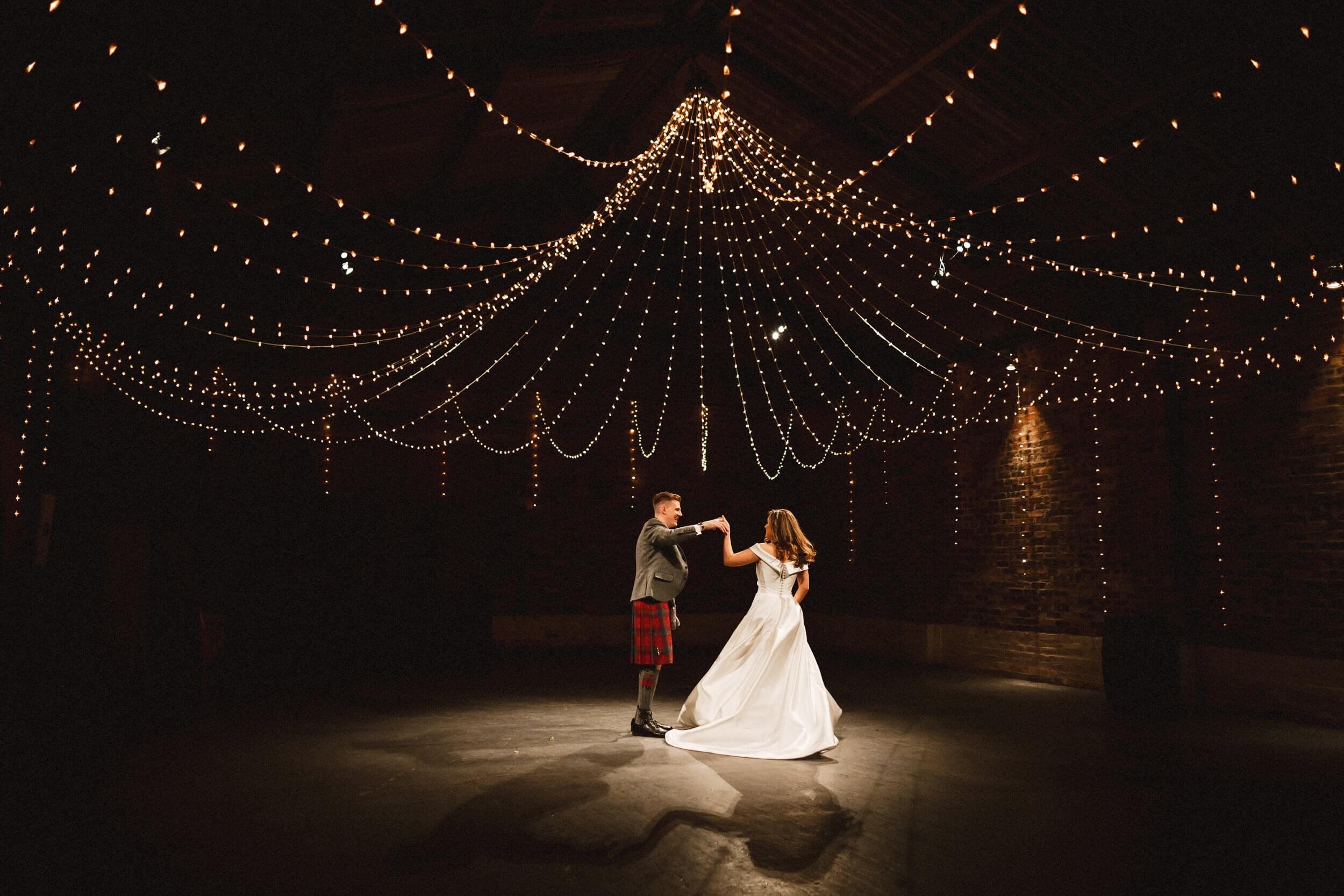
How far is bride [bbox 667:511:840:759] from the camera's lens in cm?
453

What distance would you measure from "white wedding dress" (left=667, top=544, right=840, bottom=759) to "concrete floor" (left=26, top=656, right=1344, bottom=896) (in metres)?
0.14

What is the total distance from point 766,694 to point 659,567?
956mm

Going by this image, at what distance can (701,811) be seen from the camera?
3.37m

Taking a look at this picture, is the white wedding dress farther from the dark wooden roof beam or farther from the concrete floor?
the dark wooden roof beam

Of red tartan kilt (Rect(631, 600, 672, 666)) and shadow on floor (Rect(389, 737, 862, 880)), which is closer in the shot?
shadow on floor (Rect(389, 737, 862, 880))

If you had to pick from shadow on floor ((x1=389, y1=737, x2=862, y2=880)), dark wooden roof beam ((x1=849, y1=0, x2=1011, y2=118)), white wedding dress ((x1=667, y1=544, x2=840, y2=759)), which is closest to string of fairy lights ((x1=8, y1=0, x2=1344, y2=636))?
dark wooden roof beam ((x1=849, y1=0, x2=1011, y2=118))

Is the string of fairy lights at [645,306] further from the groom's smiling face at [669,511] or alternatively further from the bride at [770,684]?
the bride at [770,684]

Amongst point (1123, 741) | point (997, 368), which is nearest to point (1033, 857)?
point (1123, 741)

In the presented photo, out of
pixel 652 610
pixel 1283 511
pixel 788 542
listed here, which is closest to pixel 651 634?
pixel 652 610

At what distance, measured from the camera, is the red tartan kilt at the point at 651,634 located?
4.98 meters

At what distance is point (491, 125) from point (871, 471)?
5777 millimetres

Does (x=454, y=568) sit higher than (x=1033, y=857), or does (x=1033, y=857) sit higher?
(x=454, y=568)

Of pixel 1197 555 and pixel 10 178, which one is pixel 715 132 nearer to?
pixel 10 178

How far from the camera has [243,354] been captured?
26.6 ft
